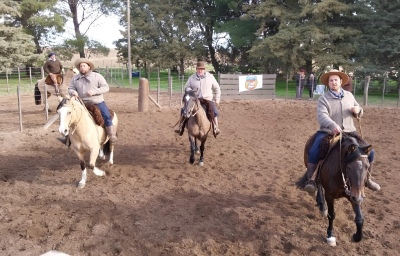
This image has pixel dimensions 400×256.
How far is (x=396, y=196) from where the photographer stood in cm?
594

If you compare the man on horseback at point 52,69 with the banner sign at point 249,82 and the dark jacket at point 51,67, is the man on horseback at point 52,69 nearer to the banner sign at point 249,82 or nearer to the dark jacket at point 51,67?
the dark jacket at point 51,67

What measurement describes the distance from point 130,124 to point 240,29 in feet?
68.6

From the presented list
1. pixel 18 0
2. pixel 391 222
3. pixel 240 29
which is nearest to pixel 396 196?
pixel 391 222

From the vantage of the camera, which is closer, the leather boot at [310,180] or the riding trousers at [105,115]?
the leather boot at [310,180]

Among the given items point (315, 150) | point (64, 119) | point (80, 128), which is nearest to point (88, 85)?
point (80, 128)

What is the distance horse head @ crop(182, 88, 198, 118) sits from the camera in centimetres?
721

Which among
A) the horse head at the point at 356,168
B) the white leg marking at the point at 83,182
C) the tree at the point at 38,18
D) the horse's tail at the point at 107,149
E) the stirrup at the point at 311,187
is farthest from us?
the tree at the point at 38,18

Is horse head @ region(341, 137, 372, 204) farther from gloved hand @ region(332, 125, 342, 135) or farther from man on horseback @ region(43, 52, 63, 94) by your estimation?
man on horseback @ region(43, 52, 63, 94)

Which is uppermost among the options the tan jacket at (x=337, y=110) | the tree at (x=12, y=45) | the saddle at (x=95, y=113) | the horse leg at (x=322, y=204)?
the tree at (x=12, y=45)

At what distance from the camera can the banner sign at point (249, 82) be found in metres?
19.2

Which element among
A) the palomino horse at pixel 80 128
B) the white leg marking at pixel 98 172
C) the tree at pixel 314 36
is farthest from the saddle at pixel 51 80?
the tree at pixel 314 36

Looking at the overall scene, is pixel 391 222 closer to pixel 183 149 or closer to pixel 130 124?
pixel 183 149

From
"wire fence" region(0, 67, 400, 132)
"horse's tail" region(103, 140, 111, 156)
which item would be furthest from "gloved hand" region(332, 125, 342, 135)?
"wire fence" region(0, 67, 400, 132)

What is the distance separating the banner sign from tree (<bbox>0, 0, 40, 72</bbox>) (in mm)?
15884
